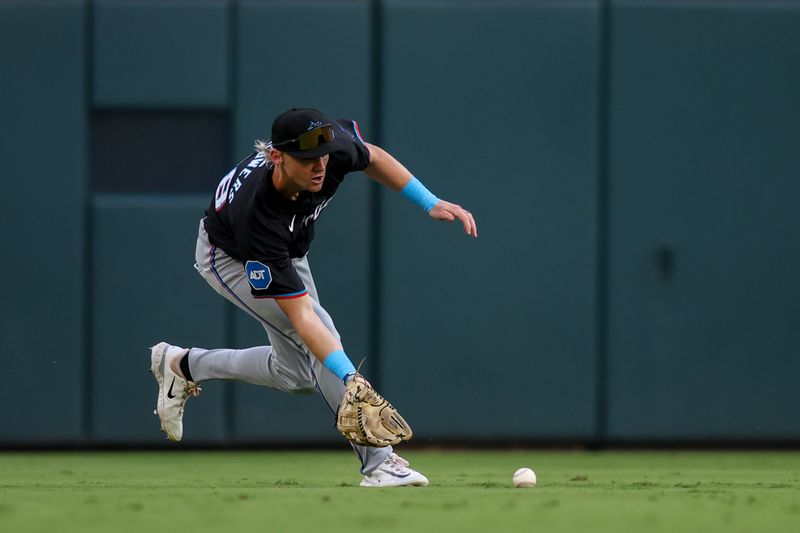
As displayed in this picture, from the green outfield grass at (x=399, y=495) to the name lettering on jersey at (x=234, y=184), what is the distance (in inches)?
45.4

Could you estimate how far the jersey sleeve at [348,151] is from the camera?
17.2 ft

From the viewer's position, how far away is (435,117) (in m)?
7.80

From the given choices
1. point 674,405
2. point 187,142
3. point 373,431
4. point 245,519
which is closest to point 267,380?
point 373,431

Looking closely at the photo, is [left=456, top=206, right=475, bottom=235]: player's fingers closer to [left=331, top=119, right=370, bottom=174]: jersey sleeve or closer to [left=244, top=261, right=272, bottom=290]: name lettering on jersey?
[left=331, top=119, right=370, bottom=174]: jersey sleeve

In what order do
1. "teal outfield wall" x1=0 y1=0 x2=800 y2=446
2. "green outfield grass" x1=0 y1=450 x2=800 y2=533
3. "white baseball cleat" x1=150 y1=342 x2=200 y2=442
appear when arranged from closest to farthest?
"green outfield grass" x1=0 y1=450 x2=800 y2=533, "white baseball cleat" x1=150 y1=342 x2=200 y2=442, "teal outfield wall" x1=0 y1=0 x2=800 y2=446

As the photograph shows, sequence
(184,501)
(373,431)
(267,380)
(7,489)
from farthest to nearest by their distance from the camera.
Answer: (267,380) → (7,489) → (373,431) → (184,501)

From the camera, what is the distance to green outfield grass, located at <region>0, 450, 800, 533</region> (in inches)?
159

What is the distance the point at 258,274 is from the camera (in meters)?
4.98

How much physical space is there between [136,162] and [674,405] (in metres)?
3.48

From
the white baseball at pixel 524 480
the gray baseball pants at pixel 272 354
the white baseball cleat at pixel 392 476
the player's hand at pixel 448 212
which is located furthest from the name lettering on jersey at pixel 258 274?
the white baseball at pixel 524 480

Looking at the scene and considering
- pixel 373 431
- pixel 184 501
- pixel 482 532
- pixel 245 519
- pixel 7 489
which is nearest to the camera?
pixel 482 532

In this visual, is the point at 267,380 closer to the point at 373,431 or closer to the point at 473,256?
the point at 373,431

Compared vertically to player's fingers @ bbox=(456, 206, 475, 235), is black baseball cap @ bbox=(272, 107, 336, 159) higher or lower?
higher

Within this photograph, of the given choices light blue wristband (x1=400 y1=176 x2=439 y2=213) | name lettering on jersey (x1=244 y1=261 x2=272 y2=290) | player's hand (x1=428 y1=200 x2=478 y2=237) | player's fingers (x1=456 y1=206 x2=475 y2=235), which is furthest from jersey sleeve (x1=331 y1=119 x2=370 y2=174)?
name lettering on jersey (x1=244 y1=261 x2=272 y2=290)
